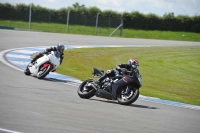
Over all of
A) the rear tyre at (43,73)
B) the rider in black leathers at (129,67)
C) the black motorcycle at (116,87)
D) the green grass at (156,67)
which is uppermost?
the rider in black leathers at (129,67)

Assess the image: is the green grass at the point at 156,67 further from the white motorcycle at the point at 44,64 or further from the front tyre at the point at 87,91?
the front tyre at the point at 87,91

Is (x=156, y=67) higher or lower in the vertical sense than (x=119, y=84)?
lower

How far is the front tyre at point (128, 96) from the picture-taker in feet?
42.2

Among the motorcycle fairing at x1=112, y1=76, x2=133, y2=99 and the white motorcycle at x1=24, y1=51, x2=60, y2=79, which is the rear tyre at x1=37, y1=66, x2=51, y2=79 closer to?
the white motorcycle at x1=24, y1=51, x2=60, y2=79

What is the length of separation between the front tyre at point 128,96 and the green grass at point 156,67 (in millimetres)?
3126

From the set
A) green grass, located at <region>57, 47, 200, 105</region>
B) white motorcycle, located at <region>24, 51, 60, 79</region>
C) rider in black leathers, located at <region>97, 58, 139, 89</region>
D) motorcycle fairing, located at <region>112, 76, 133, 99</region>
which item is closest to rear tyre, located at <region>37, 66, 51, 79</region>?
white motorcycle, located at <region>24, 51, 60, 79</region>

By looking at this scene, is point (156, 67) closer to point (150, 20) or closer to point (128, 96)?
point (128, 96)

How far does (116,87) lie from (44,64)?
450cm

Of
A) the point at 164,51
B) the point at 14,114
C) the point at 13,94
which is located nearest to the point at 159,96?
the point at 13,94

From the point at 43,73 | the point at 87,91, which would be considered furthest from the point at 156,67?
the point at 87,91

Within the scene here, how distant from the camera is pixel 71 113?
10.5m

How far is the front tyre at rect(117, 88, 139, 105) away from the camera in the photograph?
507 inches

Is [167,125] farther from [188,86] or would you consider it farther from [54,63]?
[188,86]

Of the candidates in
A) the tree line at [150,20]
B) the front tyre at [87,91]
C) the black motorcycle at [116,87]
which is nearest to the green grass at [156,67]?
the black motorcycle at [116,87]
